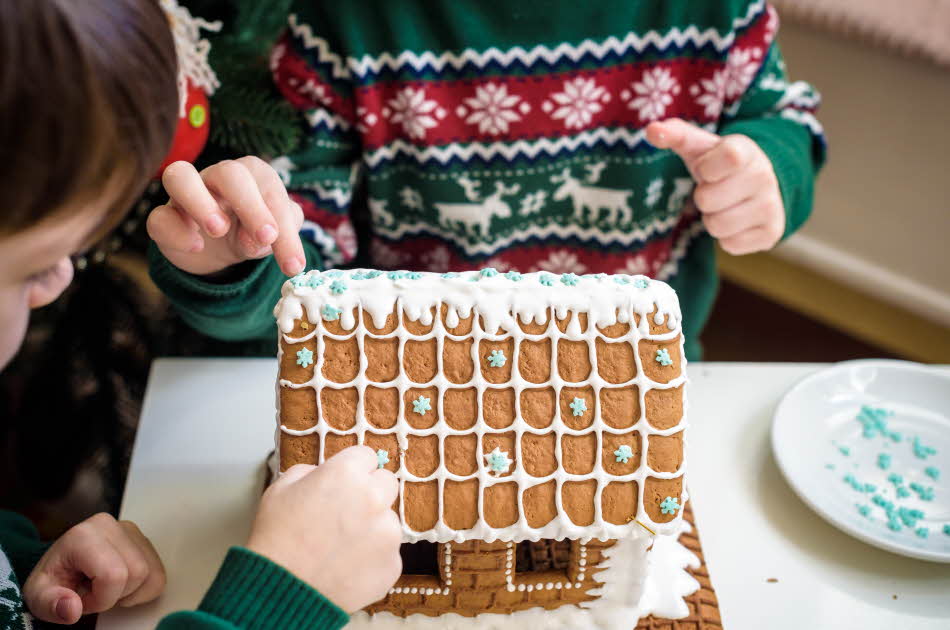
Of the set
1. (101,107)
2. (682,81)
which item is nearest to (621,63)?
(682,81)

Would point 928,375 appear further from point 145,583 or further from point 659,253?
point 145,583

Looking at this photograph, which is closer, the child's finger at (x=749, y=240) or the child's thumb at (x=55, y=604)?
the child's thumb at (x=55, y=604)

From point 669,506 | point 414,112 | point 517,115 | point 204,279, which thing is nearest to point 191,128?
point 204,279

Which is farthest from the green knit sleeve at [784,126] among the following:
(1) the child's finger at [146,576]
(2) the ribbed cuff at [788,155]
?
(1) the child's finger at [146,576]

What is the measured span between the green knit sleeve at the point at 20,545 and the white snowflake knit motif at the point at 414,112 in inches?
21.9

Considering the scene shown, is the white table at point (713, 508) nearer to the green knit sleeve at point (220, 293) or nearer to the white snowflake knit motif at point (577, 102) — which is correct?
the green knit sleeve at point (220, 293)

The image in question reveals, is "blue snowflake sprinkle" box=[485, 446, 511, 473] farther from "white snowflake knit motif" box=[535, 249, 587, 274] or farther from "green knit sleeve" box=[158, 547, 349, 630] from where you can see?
"white snowflake knit motif" box=[535, 249, 587, 274]

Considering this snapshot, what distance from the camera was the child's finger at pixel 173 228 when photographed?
2.11 feet

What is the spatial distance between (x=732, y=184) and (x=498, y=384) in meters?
0.40

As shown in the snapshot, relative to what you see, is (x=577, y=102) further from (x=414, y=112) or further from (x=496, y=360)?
(x=496, y=360)

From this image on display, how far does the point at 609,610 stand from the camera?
0.65m

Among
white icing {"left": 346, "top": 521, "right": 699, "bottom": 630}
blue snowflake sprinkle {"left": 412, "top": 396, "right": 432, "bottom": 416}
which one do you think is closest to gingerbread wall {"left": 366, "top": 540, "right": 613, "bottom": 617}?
white icing {"left": 346, "top": 521, "right": 699, "bottom": 630}

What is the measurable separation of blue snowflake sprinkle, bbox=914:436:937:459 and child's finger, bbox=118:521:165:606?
735 mm

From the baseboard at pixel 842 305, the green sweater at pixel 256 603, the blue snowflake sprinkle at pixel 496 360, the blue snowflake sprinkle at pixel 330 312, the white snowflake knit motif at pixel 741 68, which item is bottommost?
the baseboard at pixel 842 305
